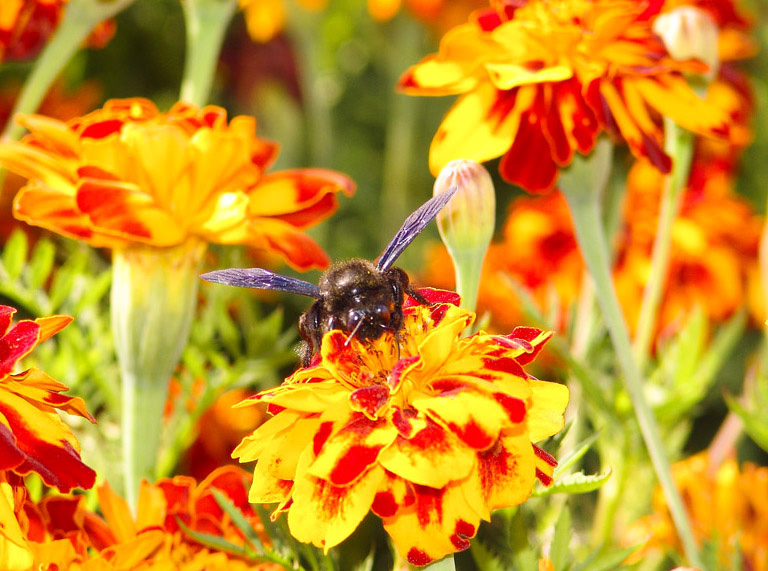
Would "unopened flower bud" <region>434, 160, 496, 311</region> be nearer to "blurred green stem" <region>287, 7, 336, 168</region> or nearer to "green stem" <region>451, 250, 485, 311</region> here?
"green stem" <region>451, 250, 485, 311</region>

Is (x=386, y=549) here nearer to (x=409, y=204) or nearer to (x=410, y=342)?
(x=410, y=342)

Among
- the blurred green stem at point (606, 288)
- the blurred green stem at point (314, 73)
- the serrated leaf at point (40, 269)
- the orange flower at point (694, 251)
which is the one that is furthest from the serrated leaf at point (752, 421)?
the blurred green stem at point (314, 73)

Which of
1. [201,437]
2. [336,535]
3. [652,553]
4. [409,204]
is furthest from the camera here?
[409,204]

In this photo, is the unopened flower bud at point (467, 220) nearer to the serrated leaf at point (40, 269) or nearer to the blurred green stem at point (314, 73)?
the serrated leaf at point (40, 269)

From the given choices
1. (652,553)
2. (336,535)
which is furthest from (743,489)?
(336,535)

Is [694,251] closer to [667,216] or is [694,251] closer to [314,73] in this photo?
[667,216]

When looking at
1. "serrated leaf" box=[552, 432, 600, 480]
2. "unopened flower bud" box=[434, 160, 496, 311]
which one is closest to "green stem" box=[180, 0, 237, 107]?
"unopened flower bud" box=[434, 160, 496, 311]
